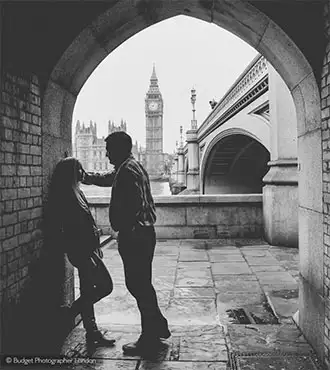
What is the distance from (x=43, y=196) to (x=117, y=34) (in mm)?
1723

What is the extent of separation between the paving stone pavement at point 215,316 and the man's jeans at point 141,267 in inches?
12.4

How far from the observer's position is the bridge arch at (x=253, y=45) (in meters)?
3.36

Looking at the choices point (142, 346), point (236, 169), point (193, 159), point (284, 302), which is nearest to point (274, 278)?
point (284, 302)

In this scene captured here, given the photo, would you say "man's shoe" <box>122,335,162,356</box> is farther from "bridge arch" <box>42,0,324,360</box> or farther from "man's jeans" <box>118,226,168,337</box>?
"bridge arch" <box>42,0,324,360</box>

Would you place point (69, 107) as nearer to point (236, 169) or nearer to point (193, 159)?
point (236, 169)

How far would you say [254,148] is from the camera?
22.8m

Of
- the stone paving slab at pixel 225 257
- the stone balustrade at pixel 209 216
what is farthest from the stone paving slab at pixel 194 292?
the stone balustrade at pixel 209 216

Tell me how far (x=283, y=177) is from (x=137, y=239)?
535 cm

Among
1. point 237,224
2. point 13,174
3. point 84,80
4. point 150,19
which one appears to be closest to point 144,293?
point 13,174

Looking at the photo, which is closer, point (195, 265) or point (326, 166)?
point (326, 166)

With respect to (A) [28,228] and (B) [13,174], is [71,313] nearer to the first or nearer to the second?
(A) [28,228]

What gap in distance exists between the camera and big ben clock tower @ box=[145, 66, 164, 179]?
10694cm

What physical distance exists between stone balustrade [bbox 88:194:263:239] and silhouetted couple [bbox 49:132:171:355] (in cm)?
550

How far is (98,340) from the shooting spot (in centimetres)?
349
